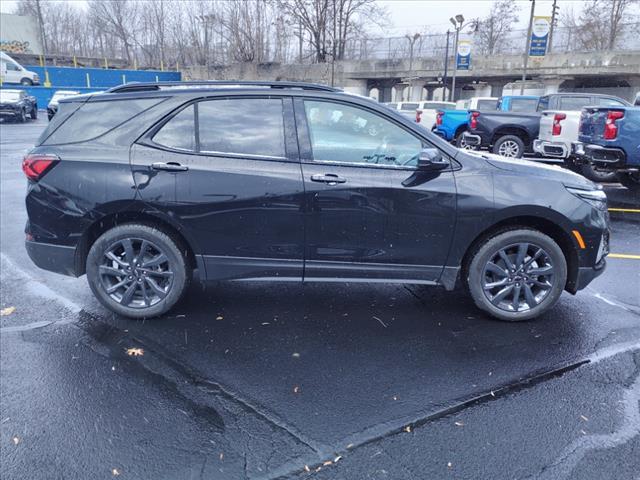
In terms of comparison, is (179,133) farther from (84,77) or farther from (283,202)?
(84,77)

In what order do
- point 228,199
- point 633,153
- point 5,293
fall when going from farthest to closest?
point 633,153 → point 5,293 → point 228,199

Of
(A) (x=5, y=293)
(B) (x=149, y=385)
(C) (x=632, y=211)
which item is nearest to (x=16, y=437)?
(B) (x=149, y=385)

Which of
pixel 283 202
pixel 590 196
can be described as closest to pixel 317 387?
pixel 283 202

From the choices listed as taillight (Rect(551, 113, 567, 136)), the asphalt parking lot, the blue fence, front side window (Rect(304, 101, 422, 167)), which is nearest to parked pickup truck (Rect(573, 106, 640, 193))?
taillight (Rect(551, 113, 567, 136))

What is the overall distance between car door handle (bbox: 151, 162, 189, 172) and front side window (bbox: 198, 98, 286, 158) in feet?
0.70

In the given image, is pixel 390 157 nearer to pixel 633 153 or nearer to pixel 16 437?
pixel 16 437

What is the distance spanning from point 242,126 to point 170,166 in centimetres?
64

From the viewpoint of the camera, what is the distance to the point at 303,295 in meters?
4.55

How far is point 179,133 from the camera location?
3.77m

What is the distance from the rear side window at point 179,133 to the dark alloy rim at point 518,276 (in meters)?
2.56

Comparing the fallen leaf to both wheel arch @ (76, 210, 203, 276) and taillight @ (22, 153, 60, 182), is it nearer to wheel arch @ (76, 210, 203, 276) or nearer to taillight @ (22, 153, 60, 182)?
wheel arch @ (76, 210, 203, 276)

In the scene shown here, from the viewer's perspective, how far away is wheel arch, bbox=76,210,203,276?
3.79m

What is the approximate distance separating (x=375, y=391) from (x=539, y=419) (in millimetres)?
958

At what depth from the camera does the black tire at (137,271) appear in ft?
12.4
